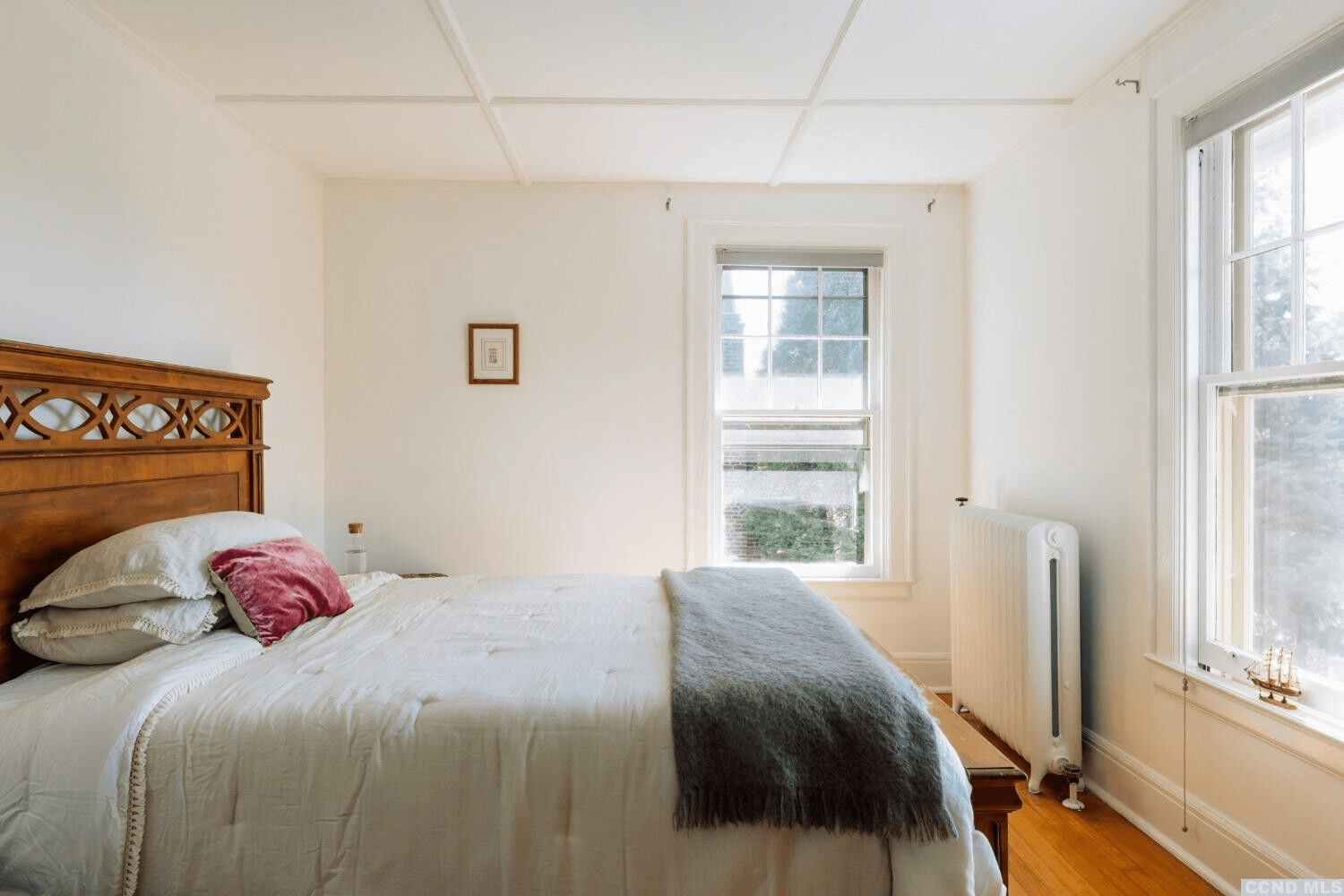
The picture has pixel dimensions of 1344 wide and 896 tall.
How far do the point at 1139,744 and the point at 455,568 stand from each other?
118 inches

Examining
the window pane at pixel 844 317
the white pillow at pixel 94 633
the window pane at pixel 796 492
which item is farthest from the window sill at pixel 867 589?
the white pillow at pixel 94 633

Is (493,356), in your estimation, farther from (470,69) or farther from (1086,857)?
(1086,857)

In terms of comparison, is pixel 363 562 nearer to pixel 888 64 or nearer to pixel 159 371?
pixel 159 371

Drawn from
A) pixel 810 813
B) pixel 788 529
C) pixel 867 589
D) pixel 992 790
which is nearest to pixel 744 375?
pixel 788 529

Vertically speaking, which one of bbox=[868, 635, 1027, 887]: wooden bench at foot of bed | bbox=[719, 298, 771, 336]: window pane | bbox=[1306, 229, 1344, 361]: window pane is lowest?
bbox=[868, 635, 1027, 887]: wooden bench at foot of bed

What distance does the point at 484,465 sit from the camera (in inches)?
133

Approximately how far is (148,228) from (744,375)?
8.39 ft

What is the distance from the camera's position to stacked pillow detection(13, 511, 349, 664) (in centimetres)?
161

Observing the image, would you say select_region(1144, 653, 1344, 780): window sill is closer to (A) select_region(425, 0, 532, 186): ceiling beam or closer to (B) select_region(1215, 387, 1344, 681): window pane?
(B) select_region(1215, 387, 1344, 681): window pane

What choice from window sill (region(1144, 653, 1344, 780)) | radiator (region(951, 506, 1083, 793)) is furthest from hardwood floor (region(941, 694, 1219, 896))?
window sill (region(1144, 653, 1344, 780))

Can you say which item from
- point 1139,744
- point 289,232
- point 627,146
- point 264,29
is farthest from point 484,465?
point 1139,744

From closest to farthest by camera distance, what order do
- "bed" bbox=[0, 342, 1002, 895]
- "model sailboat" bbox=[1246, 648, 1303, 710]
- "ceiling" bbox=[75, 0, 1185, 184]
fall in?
"bed" bbox=[0, 342, 1002, 895] → "model sailboat" bbox=[1246, 648, 1303, 710] → "ceiling" bbox=[75, 0, 1185, 184]

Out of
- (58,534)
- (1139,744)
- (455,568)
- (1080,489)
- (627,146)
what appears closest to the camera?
(58,534)

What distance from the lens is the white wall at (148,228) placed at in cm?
180
